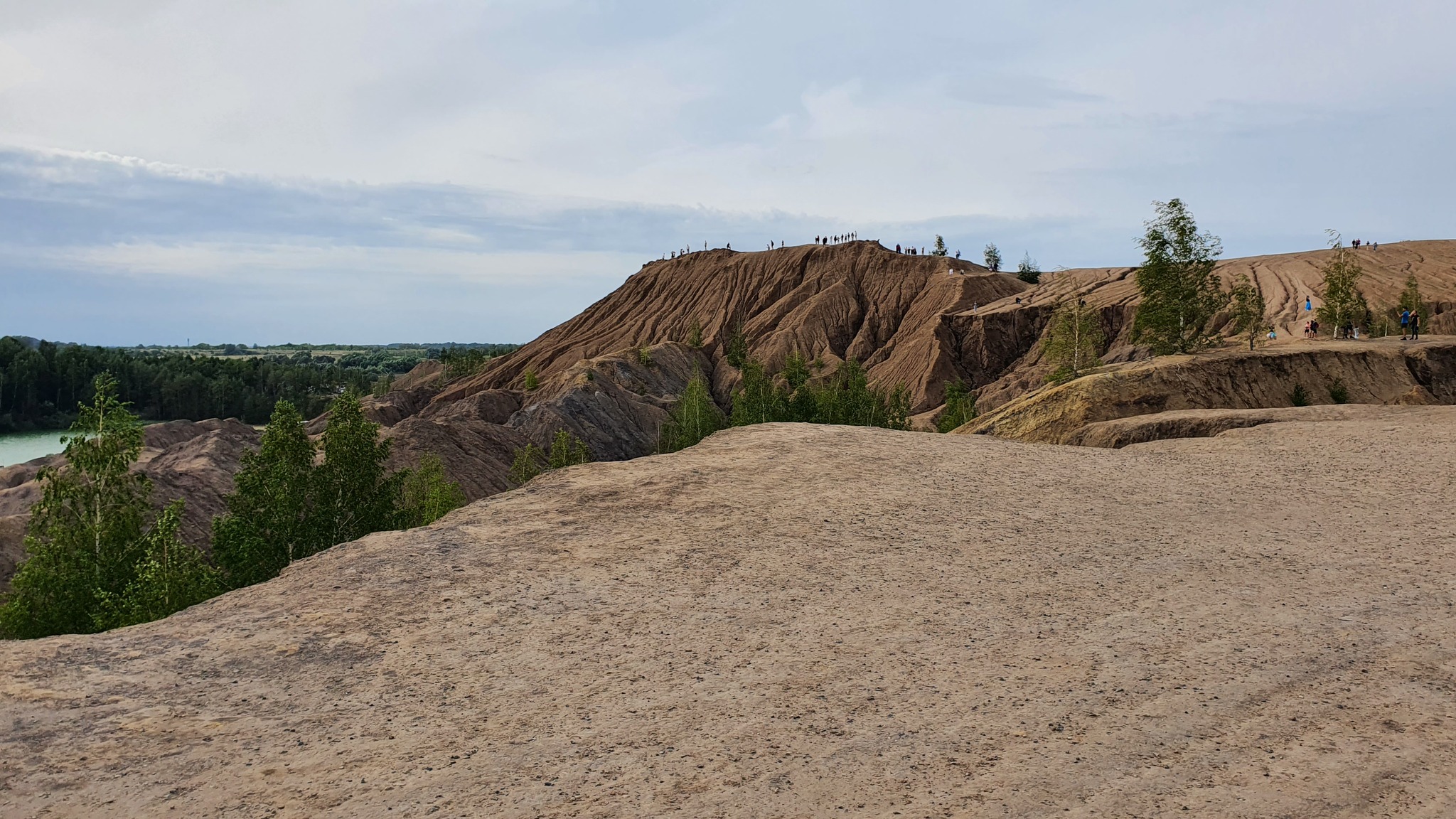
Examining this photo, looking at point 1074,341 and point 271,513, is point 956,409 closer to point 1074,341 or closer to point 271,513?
point 1074,341

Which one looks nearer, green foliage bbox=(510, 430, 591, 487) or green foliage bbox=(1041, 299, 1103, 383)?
green foliage bbox=(1041, 299, 1103, 383)

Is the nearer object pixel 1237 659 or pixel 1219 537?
pixel 1237 659

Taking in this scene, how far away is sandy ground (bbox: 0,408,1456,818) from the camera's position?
574 centimetres

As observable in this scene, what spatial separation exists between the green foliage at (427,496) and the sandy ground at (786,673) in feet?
69.3

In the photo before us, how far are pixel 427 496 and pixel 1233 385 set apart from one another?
107 ft

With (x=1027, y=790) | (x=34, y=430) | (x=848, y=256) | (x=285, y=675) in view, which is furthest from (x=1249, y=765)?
(x=34, y=430)

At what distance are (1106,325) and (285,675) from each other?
76.6 metres

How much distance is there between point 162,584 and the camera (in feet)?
62.3

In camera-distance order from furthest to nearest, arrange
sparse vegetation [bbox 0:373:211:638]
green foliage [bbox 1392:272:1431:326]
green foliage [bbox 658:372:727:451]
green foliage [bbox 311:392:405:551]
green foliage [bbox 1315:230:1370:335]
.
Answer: green foliage [bbox 658:372:727:451], green foliage [bbox 1392:272:1431:326], green foliage [bbox 1315:230:1370:335], green foliage [bbox 311:392:405:551], sparse vegetation [bbox 0:373:211:638]

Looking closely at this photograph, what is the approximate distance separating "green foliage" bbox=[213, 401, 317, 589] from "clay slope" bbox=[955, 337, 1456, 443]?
69.8 feet

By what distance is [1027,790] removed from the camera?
18.4ft

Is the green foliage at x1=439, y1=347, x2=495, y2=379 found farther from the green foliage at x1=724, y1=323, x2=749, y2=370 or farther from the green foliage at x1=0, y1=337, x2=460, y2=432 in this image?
the green foliage at x1=724, y1=323, x2=749, y2=370

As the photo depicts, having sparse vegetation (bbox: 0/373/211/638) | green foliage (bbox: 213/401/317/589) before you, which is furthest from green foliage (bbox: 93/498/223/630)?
green foliage (bbox: 213/401/317/589)

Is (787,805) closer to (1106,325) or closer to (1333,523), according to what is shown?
(1333,523)
